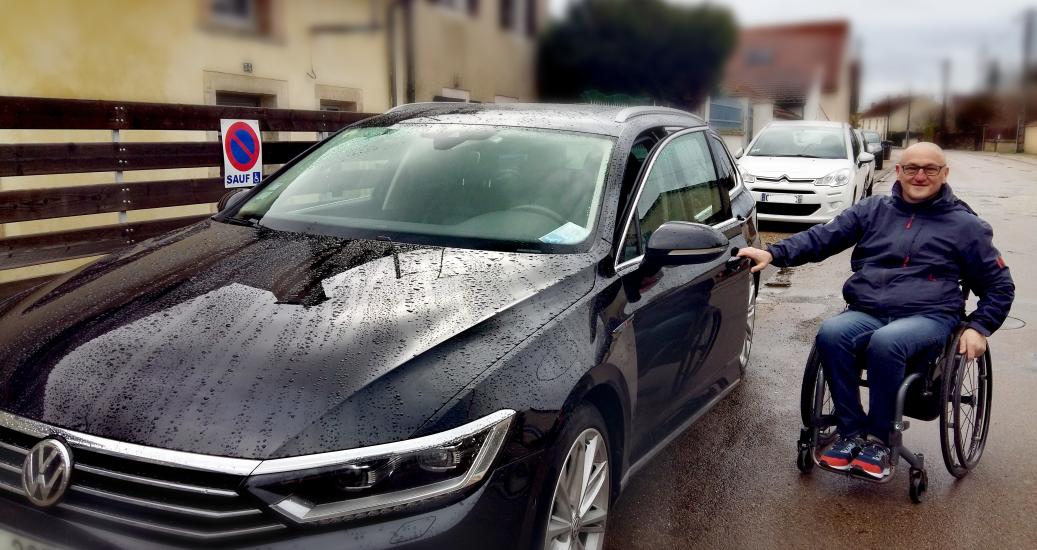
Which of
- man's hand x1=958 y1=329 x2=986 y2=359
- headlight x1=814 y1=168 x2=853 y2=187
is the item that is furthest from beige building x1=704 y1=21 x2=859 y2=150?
man's hand x1=958 y1=329 x2=986 y2=359

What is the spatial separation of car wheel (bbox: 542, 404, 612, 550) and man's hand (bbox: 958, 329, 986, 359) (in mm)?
1723

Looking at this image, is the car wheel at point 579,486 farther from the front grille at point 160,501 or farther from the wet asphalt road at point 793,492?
the front grille at point 160,501

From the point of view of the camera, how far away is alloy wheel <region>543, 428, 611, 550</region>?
103 inches

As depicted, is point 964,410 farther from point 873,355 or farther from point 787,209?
point 787,209

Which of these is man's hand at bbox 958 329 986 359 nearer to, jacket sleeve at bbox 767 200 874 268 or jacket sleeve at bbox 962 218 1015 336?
jacket sleeve at bbox 962 218 1015 336

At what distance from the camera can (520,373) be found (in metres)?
2.47

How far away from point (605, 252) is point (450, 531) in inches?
51.3

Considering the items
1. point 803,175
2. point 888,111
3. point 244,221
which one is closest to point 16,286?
point 244,221

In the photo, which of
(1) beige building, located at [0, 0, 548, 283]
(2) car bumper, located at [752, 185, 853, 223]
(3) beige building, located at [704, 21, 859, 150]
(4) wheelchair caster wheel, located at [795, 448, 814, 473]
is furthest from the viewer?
(3) beige building, located at [704, 21, 859, 150]

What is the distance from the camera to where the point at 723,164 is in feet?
16.5

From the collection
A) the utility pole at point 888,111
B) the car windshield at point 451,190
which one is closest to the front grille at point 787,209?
the car windshield at point 451,190

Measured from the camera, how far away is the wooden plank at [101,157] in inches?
252

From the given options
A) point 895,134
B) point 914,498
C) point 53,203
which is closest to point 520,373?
point 914,498

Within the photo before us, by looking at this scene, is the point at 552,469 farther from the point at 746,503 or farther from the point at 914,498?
the point at 914,498
